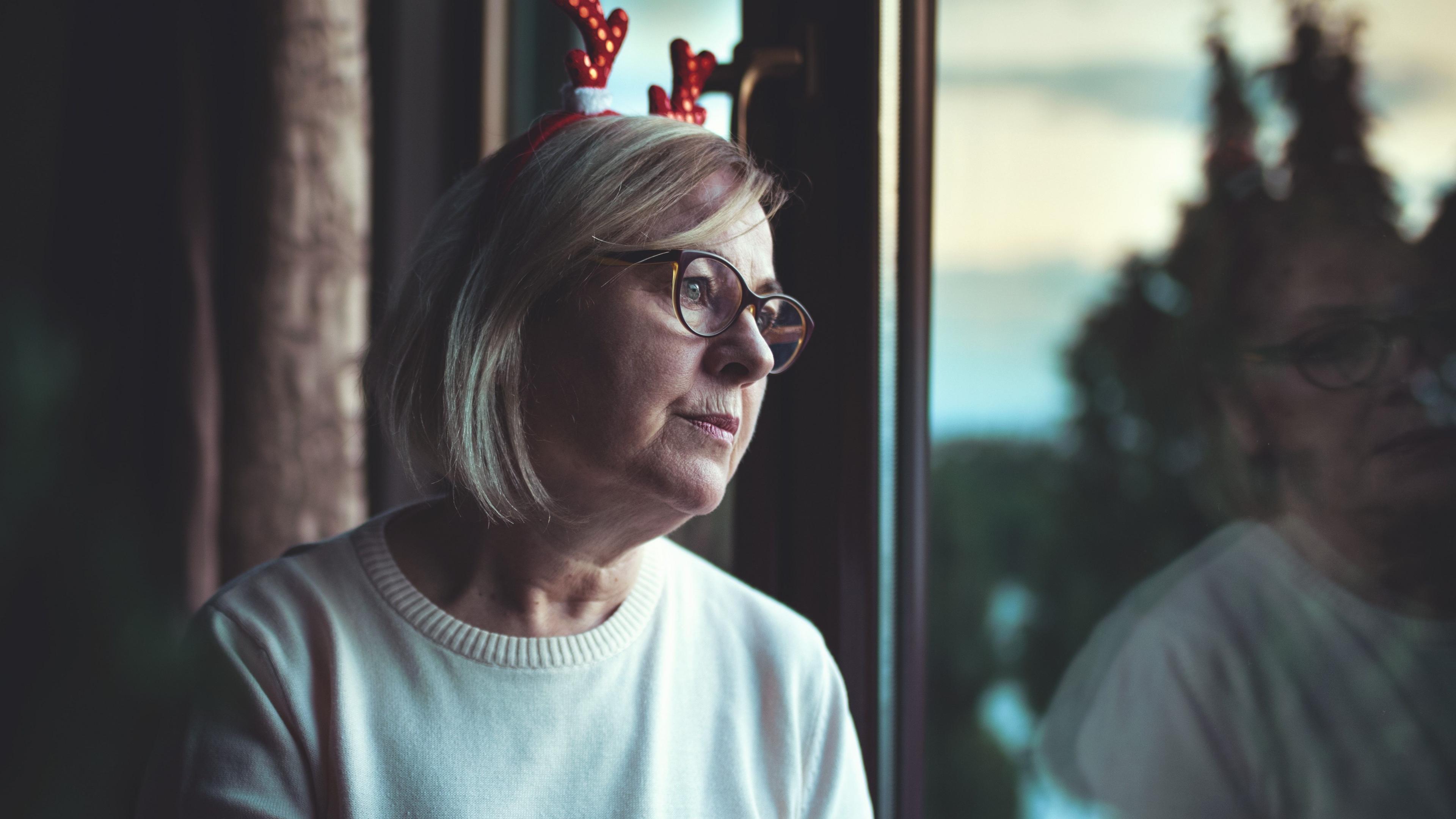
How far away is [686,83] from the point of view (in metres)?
1.16

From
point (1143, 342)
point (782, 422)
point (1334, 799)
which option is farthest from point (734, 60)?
point (1334, 799)

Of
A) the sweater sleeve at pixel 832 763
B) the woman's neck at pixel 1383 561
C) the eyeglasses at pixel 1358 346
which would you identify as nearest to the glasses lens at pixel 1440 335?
the eyeglasses at pixel 1358 346

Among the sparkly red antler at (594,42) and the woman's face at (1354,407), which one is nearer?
the woman's face at (1354,407)

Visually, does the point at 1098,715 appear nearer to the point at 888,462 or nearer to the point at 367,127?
the point at 888,462

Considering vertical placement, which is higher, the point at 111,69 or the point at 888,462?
the point at 111,69

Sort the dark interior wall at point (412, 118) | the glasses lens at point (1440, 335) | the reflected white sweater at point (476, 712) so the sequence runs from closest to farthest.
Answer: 1. the glasses lens at point (1440, 335)
2. the reflected white sweater at point (476, 712)
3. the dark interior wall at point (412, 118)

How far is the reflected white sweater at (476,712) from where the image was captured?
35.7 inches

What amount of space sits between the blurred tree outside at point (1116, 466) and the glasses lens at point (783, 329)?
0.30 meters

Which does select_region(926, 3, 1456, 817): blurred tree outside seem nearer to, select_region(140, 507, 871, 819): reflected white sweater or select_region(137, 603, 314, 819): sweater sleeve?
select_region(140, 507, 871, 819): reflected white sweater

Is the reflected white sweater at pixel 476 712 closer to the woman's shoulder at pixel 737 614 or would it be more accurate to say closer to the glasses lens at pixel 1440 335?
the woman's shoulder at pixel 737 614

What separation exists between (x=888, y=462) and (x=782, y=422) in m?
0.17

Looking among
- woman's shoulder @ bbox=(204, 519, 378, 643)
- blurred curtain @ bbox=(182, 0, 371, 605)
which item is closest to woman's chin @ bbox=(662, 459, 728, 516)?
woman's shoulder @ bbox=(204, 519, 378, 643)

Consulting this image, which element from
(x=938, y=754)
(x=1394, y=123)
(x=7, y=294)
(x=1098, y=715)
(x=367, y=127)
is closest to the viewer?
(x=1394, y=123)

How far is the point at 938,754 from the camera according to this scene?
1.23 metres
